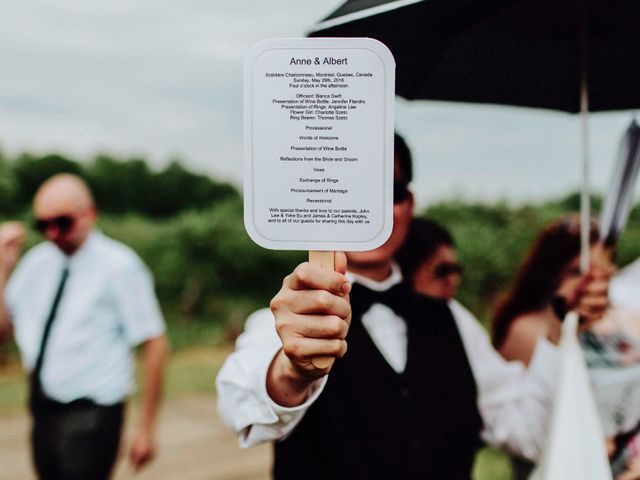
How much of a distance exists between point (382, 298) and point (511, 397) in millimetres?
533

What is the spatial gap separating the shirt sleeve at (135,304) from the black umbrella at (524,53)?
1.77 meters

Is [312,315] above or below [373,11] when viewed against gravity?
below

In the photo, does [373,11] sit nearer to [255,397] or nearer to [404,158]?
[404,158]

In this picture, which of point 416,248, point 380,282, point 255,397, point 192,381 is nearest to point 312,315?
point 255,397

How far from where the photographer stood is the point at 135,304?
10.8 ft

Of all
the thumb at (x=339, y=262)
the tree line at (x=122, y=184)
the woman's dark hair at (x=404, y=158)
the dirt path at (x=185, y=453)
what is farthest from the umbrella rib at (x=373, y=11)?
the tree line at (x=122, y=184)

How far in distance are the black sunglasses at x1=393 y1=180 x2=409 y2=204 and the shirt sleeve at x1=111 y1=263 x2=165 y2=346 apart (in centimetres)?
189

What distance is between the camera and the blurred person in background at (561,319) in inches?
84.4

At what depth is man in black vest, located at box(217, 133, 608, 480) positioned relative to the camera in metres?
1.27

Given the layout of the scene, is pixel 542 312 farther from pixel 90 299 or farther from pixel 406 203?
pixel 90 299

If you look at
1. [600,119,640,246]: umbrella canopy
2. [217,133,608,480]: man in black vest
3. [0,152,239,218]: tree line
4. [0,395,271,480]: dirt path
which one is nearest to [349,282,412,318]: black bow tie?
[217,133,608,480]: man in black vest

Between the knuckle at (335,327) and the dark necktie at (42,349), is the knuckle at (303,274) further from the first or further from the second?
the dark necktie at (42,349)

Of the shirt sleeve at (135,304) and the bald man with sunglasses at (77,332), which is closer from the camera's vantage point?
the bald man with sunglasses at (77,332)

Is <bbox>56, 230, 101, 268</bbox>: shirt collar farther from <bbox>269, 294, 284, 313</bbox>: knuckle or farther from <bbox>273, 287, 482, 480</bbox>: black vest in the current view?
<bbox>269, 294, 284, 313</bbox>: knuckle
